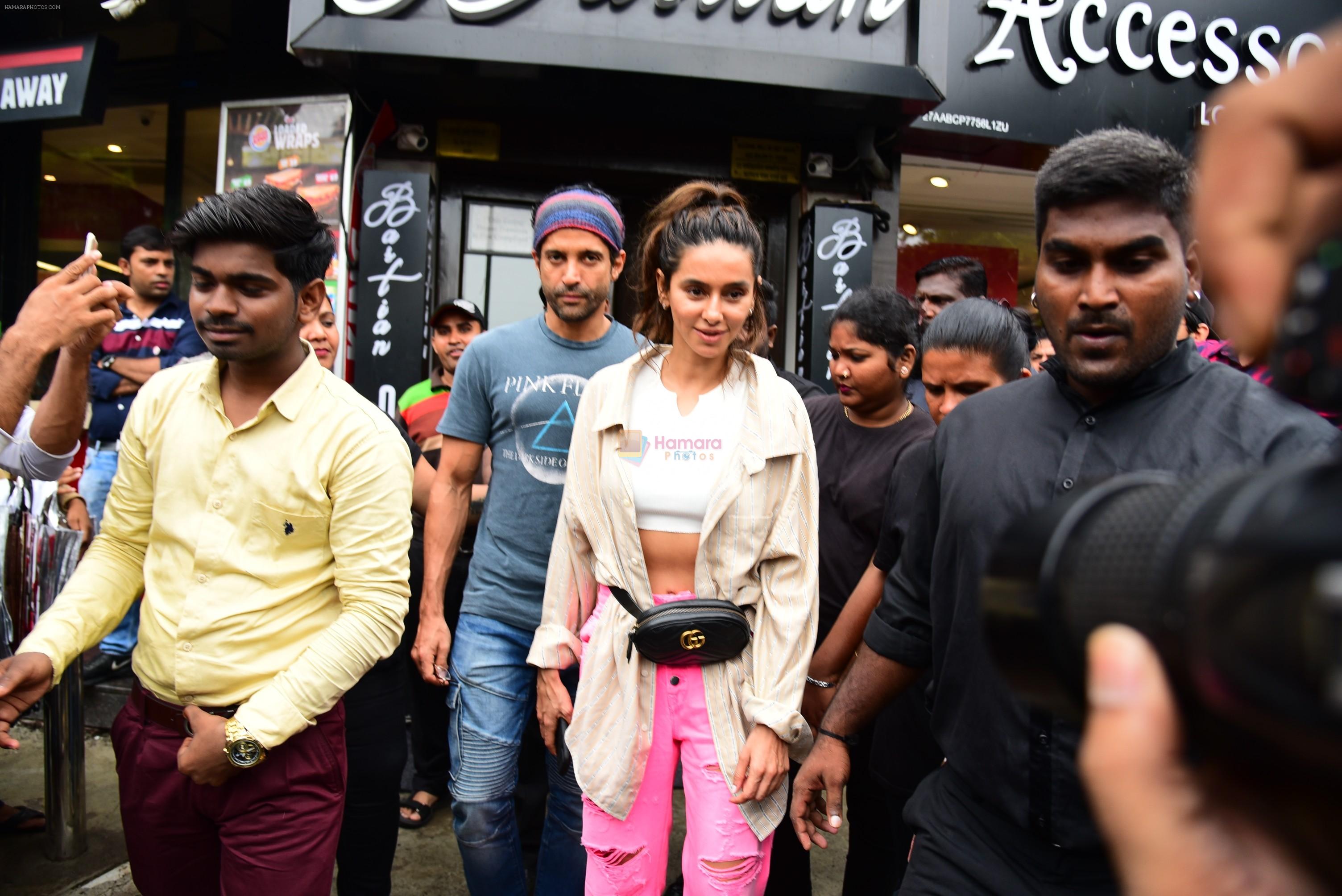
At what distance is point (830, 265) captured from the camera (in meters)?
5.99

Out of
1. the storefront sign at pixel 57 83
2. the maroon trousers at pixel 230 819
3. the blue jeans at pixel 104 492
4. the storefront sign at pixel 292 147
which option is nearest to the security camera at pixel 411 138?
the storefront sign at pixel 292 147

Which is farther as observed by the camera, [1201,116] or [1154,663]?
[1201,116]

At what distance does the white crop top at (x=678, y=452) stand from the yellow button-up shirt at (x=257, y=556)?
574 mm

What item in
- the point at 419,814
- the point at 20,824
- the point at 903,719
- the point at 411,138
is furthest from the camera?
the point at 411,138

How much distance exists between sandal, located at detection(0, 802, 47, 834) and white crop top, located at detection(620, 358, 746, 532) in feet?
9.53

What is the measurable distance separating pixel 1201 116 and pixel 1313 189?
24.4ft

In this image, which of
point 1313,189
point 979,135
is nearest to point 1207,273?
point 1313,189

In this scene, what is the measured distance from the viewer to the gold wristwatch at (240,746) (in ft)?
5.82

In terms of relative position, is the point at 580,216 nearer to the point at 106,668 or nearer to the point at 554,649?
the point at 554,649

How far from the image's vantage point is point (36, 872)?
3.16m

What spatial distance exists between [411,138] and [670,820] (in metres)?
5.07

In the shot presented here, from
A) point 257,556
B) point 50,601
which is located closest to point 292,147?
point 50,601

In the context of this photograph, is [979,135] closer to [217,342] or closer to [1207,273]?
[217,342]

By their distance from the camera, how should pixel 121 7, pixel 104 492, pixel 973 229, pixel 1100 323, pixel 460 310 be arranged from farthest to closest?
pixel 973 229
pixel 121 7
pixel 104 492
pixel 460 310
pixel 1100 323
